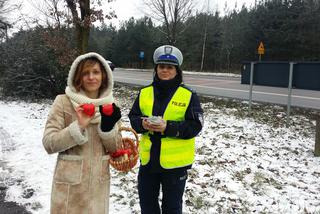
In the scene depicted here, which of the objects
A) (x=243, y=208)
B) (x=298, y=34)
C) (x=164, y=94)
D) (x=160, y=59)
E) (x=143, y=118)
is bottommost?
(x=243, y=208)

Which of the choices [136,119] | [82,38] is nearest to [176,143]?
[136,119]

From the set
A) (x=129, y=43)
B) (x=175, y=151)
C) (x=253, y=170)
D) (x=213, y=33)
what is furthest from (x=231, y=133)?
(x=129, y=43)

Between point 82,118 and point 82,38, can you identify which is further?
point 82,38

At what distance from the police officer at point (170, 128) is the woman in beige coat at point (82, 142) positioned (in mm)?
582

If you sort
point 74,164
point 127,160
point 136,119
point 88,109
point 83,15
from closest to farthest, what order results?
point 88,109 < point 74,164 < point 127,160 < point 136,119 < point 83,15

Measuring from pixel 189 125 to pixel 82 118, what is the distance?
105 cm

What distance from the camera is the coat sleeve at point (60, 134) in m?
2.21

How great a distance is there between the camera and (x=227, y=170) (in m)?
5.52

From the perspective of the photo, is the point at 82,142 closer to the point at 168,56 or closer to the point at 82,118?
the point at 82,118

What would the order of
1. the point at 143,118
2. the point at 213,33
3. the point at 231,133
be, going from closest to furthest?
1. the point at 143,118
2. the point at 231,133
3. the point at 213,33

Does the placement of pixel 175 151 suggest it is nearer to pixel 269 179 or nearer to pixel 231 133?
pixel 269 179

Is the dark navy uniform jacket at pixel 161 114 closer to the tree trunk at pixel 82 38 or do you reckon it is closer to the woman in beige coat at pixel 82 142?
the woman in beige coat at pixel 82 142

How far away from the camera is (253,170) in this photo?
218 inches

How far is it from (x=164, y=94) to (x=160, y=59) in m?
0.32
